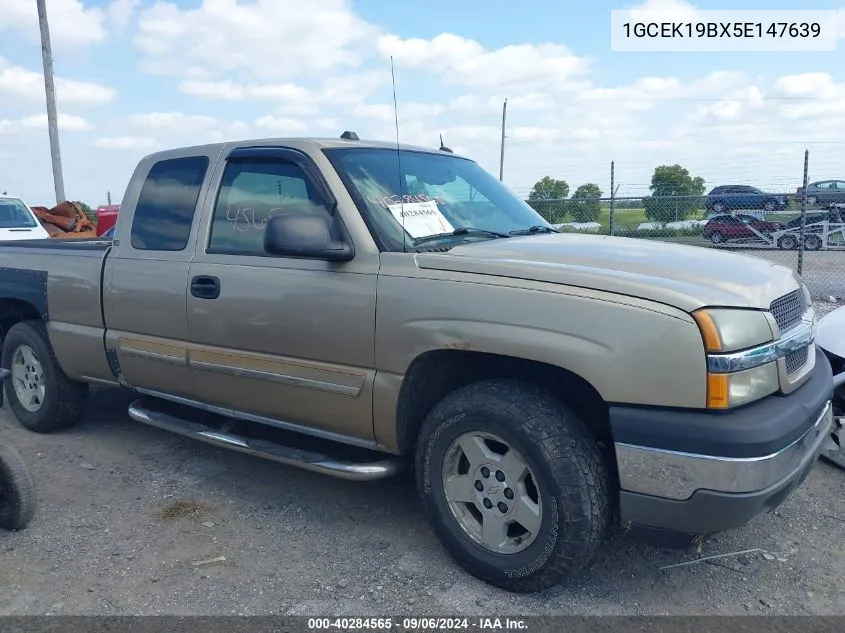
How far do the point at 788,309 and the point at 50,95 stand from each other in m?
16.4

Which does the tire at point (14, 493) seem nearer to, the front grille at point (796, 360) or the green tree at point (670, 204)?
the front grille at point (796, 360)

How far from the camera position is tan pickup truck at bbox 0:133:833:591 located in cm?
261

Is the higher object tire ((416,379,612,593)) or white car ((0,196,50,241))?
white car ((0,196,50,241))

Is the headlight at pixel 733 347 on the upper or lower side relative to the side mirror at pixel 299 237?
lower

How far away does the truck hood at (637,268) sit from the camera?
271 cm

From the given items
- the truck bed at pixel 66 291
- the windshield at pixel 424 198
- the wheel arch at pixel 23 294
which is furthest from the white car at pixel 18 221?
the windshield at pixel 424 198

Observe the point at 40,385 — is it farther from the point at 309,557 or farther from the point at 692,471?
the point at 692,471

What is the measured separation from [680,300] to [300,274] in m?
1.75

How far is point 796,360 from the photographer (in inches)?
117

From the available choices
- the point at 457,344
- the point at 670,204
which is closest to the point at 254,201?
the point at 457,344

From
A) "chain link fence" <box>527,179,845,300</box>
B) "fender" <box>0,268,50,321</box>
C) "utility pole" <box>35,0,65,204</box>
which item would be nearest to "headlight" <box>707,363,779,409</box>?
"fender" <box>0,268,50,321</box>

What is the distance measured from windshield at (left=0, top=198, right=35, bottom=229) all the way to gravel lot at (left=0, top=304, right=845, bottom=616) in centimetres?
1060

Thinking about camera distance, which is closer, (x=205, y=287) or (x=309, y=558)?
(x=309, y=558)

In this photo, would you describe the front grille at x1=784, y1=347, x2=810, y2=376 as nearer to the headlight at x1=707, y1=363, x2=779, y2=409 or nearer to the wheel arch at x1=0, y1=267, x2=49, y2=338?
the headlight at x1=707, y1=363, x2=779, y2=409
